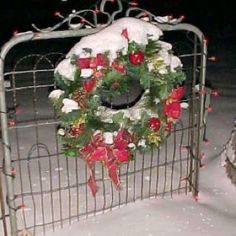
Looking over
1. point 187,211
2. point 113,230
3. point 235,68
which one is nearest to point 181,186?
point 187,211

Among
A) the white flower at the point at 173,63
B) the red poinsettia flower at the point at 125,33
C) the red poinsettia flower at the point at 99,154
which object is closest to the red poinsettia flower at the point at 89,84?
the red poinsettia flower at the point at 125,33

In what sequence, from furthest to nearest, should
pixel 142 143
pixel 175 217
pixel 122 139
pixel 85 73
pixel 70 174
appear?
pixel 70 174 < pixel 175 217 < pixel 142 143 < pixel 122 139 < pixel 85 73

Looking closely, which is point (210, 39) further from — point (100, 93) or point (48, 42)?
point (100, 93)

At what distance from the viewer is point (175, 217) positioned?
4.02 m

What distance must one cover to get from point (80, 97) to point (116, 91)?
269 millimetres

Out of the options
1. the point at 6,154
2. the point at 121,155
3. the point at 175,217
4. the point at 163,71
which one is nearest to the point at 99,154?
the point at 121,155

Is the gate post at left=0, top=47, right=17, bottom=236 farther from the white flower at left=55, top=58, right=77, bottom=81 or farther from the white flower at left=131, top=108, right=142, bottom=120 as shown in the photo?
the white flower at left=131, top=108, right=142, bottom=120

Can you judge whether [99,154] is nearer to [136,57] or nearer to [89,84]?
[89,84]

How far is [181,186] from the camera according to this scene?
4.59 meters

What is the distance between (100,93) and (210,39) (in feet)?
32.7

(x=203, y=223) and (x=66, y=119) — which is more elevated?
(x=66, y=119)

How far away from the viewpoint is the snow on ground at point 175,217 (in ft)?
12.6

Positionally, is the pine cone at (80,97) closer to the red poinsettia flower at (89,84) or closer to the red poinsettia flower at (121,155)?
the red poinsettia flower at (89,84)

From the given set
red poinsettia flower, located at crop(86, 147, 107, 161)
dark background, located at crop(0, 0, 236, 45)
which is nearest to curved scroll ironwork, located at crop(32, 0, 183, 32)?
red poinsettia flower, located at crop(86, 147, 107, 161)
